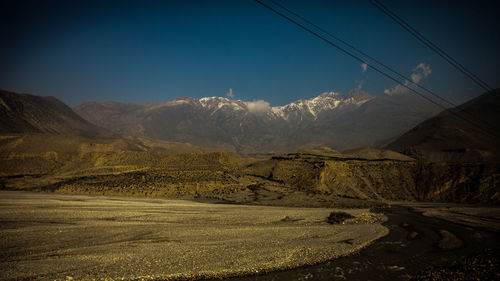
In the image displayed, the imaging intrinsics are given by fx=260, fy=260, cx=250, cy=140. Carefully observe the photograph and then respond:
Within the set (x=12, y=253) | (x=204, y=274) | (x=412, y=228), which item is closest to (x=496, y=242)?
(x=412, y=228)

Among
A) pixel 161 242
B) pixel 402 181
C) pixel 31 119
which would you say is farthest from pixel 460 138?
pixel 31 119

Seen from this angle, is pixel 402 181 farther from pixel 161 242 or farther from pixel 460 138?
pixel 460 138

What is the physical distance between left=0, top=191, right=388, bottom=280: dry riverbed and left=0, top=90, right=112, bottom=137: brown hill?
128974 mm

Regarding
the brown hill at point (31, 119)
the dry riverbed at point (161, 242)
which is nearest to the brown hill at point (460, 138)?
the dry riverbed at point (161, 242)

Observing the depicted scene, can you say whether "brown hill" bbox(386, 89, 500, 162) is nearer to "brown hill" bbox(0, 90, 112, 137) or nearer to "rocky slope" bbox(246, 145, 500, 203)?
"rocky slope" bbox(246, 145, 500, 203)

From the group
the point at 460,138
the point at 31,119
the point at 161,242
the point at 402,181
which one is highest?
the point at 460,138

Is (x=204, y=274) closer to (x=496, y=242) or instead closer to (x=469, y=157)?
(x=496, y=242)

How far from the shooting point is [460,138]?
101 m

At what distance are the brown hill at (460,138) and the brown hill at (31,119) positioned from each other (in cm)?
17394

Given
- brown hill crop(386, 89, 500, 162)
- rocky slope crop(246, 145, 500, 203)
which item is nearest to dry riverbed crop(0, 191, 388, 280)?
rocky slope crop(246, 145, 500, 203)

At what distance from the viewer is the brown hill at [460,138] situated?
85062 mm

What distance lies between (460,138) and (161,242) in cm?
12228

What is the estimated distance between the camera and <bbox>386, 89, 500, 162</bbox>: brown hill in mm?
85062

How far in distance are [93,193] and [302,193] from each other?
33.9 m
